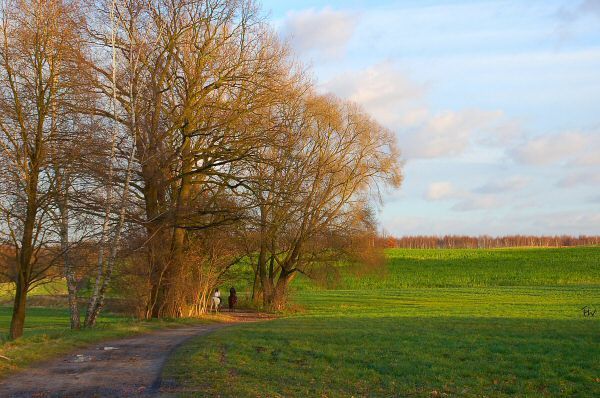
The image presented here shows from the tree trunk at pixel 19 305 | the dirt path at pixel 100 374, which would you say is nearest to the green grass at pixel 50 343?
the dirt path at pixel 100 374

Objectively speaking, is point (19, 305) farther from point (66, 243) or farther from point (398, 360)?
point (398, 360)

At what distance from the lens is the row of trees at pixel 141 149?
2205 centimetres

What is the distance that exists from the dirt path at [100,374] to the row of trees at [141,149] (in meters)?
6.73

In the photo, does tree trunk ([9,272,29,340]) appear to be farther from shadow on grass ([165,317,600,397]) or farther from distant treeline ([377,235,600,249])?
distant treeline ([377,235,600,249])

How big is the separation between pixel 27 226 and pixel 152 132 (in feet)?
18.7

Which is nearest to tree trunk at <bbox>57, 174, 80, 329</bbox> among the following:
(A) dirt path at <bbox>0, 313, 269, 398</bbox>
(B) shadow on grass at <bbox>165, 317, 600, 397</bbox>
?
(B) shadow on grass at <bbox>165, 317, 600, 397</bbox>

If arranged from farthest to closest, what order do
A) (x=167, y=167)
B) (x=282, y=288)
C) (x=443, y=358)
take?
(x=282, y=288) → (x=167, y=167) → (x=443, y=358)

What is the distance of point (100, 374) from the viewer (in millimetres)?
12461

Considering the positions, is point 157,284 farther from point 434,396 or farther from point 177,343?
point 434,396

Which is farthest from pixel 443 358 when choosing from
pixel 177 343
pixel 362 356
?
pixel 177 343

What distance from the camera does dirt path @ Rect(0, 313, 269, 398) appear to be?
10.9m

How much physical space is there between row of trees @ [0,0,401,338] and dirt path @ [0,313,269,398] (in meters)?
6.73

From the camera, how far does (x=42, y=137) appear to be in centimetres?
2219

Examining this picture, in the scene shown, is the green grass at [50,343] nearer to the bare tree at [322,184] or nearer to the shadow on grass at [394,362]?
the shadow on grass at [394,362]
